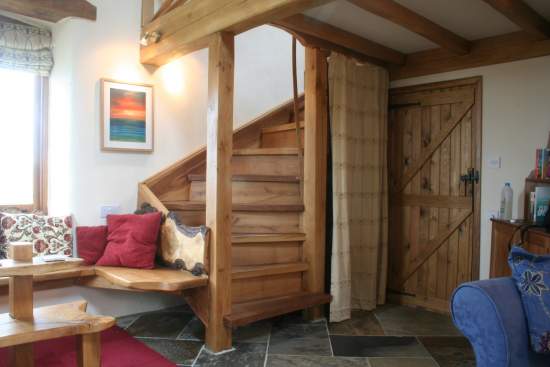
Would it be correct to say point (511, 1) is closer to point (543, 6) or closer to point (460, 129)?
point (543, 6)

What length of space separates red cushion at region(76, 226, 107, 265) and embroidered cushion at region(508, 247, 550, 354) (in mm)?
2693

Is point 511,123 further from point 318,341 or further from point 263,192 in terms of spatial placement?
point 318,341

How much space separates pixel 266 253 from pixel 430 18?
6.83 feet

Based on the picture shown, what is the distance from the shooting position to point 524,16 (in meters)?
2.85

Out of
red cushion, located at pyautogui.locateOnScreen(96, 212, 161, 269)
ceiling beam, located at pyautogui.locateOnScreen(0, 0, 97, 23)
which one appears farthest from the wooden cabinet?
ceiling beam, located at pyautogui.locateOnScreen(0, 0, 97, 23)

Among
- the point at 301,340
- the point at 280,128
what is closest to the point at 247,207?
the point at 301,340

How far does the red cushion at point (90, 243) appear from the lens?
10.5 ft

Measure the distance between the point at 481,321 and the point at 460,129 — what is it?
226 cm

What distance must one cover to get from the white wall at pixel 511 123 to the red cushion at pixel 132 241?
8.48 ft

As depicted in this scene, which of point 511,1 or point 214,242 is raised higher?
point 511,1

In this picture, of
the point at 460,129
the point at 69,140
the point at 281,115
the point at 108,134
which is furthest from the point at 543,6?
the point at 69,140

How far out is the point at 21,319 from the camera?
78.2 inches

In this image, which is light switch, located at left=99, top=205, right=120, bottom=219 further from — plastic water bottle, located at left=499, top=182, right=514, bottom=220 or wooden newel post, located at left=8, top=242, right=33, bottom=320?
plastic water bottle, located at left=499, top=182, right=514, bottom=220

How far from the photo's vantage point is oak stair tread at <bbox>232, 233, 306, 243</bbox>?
3.22 meters
